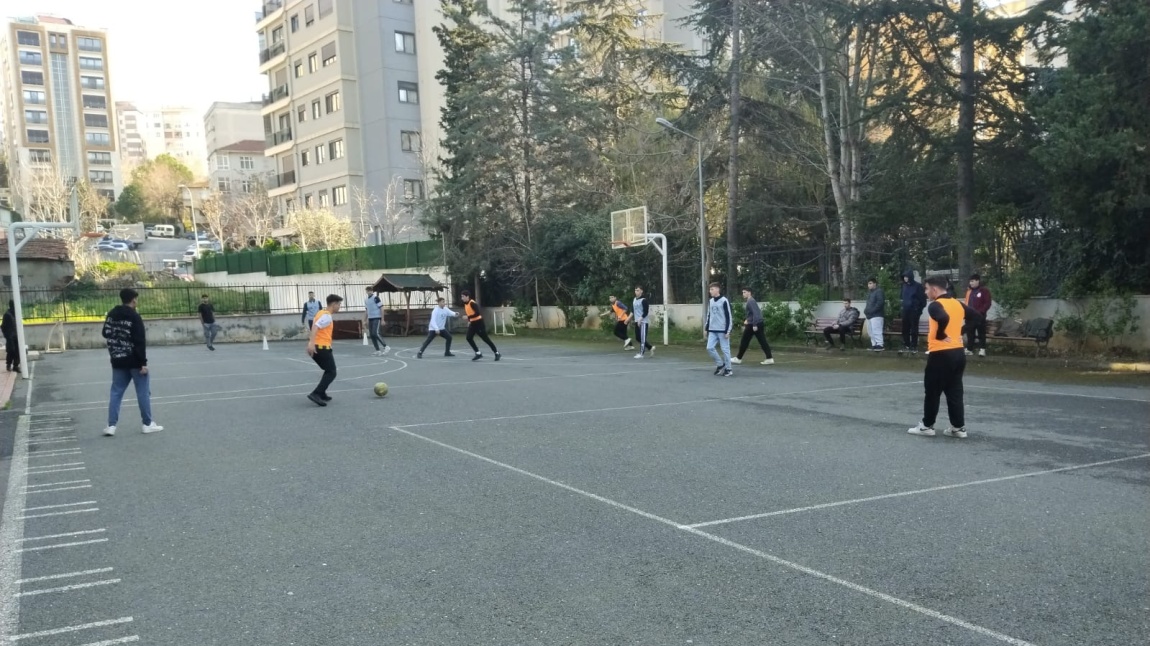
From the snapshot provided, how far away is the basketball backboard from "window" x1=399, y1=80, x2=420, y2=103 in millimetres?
33797

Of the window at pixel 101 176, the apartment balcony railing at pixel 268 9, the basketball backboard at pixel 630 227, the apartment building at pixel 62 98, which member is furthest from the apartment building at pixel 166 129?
the basketball backboard at pixel 630 227

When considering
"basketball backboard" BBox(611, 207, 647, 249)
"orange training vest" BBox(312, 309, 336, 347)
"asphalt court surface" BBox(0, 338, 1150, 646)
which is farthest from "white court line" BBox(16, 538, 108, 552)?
"basketball backboard" BBox(611, 207, 647, 249)

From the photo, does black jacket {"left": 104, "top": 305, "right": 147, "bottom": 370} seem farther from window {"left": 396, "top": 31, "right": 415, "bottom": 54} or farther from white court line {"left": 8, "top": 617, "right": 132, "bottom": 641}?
window {"left": 396, "top": 31, "right": 415, "bottom": 54}

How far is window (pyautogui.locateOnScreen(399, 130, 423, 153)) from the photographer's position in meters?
54.5

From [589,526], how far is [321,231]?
1908 inches

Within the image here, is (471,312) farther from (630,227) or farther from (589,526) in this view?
(589,526)

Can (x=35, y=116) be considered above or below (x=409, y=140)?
above

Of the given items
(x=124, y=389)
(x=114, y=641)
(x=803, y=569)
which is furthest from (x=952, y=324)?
(x=124, y=389)

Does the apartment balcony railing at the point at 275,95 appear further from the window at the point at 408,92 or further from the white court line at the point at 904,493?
the white court line at the point at 904,493

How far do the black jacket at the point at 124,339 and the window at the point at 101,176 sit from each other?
115856 millimetres

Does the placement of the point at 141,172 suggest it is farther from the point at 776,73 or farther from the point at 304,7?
the point at 776,73

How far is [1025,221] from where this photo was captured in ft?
56.2

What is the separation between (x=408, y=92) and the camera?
54656mm

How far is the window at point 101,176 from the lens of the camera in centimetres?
10831
